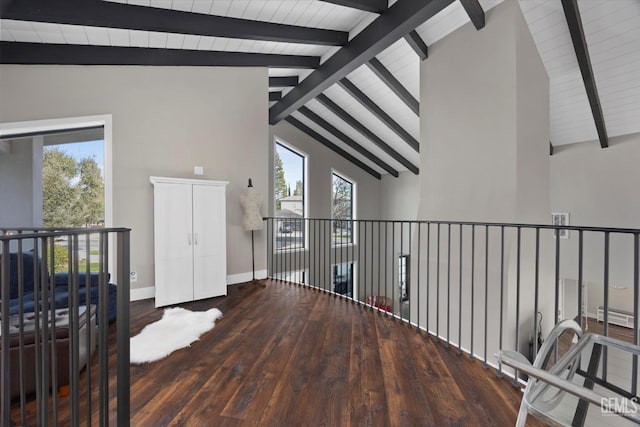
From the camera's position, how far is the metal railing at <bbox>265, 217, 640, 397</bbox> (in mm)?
2070

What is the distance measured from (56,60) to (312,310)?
4274 mm

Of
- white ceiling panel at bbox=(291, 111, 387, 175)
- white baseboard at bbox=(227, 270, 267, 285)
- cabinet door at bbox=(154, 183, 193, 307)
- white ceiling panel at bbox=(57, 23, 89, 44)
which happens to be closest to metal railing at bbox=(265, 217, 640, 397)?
white baseboard at bbox=(227, 270, 267, 285)

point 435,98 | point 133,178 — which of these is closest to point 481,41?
point 435,98

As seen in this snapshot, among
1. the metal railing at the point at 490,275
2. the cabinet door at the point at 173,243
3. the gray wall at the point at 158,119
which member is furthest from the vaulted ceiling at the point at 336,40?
the metal railing at the point at 490,275

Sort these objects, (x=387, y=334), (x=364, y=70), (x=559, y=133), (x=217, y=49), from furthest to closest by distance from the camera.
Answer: (x=559, y=133) → (x=364, y=70) → (x=217, y=49) → (x=387, y=334)

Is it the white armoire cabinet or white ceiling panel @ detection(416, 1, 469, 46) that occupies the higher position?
white ceiling panel @ detection(416, 1, 469, 46)

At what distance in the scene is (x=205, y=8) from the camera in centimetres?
336

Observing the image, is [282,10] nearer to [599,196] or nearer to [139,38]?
[139,38]

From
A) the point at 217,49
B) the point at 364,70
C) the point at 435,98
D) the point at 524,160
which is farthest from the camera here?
the point at 364,70

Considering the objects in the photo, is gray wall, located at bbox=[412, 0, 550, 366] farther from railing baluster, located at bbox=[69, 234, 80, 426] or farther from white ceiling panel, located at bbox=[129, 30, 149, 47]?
white ceiling panel, located at bbox=[129, 30, 149, 47]

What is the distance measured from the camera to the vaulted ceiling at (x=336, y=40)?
323 cm

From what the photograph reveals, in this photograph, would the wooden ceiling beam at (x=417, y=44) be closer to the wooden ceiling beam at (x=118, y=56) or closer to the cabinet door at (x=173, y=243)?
the wooden ceiling beam at (x=118, y=56)

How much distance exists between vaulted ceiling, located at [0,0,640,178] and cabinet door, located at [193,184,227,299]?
194 centimetres

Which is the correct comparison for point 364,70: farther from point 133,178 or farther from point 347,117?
point 133,178
